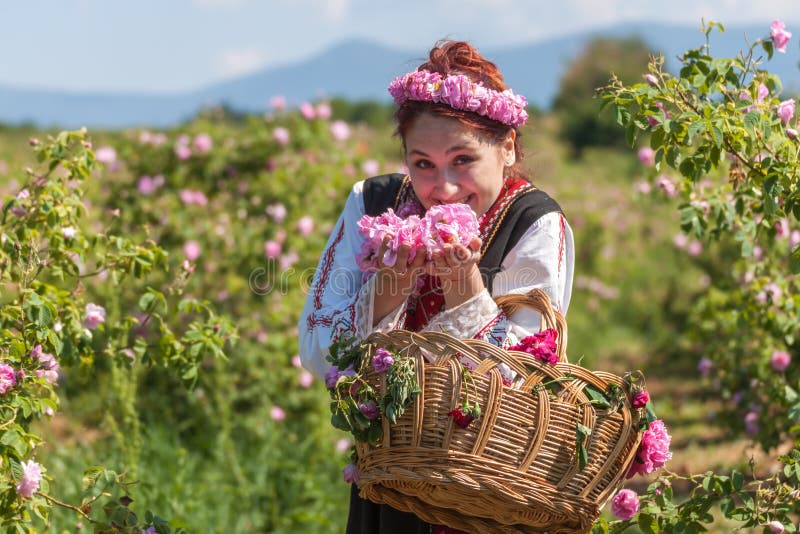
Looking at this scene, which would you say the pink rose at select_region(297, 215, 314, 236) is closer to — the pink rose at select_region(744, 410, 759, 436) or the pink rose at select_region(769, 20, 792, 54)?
the pink rose at select_region(744, 410, 759, 436)

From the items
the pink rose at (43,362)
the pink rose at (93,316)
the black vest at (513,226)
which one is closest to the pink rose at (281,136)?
the pink rose at (93,316)

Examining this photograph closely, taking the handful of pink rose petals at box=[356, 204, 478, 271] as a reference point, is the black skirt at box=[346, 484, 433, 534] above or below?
below

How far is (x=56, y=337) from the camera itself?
7.06 ft

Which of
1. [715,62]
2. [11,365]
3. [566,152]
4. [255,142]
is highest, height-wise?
[566,152]

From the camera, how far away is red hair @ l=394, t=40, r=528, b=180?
6.57 feet

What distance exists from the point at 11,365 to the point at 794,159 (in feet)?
5.91

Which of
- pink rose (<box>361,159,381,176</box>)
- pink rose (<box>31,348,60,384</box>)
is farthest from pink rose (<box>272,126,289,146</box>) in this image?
pink rose (<box>31,348,60,384</box>)

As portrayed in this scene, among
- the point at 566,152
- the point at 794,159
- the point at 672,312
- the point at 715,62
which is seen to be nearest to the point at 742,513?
the point at 794,159

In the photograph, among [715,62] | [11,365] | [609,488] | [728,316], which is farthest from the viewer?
[728,316]

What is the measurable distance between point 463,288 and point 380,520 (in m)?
0.64

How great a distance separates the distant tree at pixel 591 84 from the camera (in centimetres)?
2725

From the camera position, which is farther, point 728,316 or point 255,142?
point 255,142

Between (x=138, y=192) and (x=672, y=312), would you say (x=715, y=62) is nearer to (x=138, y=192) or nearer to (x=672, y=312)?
(x=138, y=192)

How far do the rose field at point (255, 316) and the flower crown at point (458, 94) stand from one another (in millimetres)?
232
